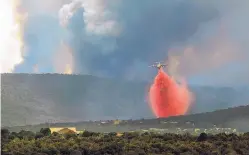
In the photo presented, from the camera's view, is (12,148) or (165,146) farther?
(165,146)

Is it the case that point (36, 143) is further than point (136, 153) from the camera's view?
Yes

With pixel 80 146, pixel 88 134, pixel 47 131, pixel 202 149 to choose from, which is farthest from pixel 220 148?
pixel 47 131

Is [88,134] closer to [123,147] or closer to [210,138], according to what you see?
[210,138]

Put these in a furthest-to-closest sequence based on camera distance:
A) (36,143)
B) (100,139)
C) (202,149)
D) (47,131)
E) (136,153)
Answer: (47,131) → (100,139) → (36,143) → (202,149) → (136,153)

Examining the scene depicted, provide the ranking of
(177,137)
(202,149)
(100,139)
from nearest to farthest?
1. (202,149)
2. (100,139)
3. (177,137)

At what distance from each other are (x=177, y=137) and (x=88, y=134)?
21065 mm

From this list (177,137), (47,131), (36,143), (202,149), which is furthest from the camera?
(47,131)

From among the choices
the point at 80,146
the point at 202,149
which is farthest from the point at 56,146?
the point at 202,149

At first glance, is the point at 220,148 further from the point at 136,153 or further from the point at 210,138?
the point at 210,138

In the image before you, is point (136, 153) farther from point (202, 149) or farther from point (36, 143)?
point (36, 143)

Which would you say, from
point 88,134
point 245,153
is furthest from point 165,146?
point 88,134

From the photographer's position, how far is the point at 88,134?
12506 cm

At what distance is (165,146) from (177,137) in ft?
80.0

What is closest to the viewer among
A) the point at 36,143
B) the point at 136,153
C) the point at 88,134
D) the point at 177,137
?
the point at 136,153
